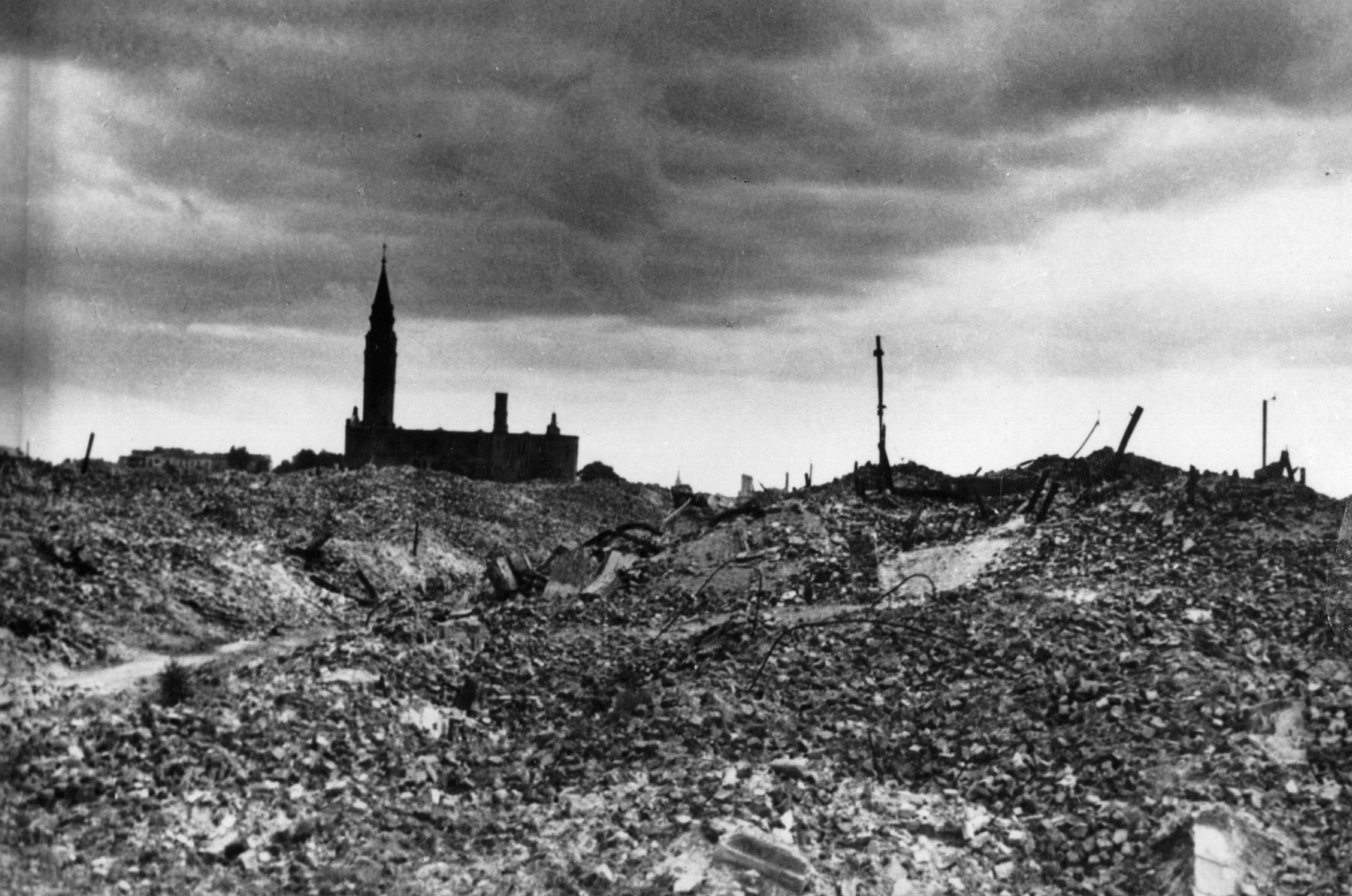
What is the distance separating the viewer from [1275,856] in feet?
21.0

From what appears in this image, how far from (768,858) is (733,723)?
2.07 m

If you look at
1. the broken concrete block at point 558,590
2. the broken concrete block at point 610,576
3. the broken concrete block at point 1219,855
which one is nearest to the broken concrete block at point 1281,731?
the broken concrete block at point 1219,855

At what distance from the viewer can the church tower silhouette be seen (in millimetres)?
43719

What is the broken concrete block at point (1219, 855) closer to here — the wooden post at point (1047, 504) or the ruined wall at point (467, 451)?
the wooden post at point (1047, 504)

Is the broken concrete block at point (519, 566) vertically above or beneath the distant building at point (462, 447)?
beneath

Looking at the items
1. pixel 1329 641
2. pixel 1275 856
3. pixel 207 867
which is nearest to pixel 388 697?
pixel 207 867

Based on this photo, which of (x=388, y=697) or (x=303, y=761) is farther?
(x=388, y=697)

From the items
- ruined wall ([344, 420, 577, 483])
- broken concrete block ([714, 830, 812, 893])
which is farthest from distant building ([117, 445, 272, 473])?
broken concrete block ([714, 830, 812, 893])

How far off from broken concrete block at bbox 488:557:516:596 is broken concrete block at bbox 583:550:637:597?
1.19 m

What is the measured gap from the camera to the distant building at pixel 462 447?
42.1 metres

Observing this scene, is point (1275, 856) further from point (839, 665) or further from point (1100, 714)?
point (839, 665)

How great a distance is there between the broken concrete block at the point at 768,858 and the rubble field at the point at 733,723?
4 centimetres

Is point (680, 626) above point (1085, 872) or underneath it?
above

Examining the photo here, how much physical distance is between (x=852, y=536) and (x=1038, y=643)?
23.2 feet
